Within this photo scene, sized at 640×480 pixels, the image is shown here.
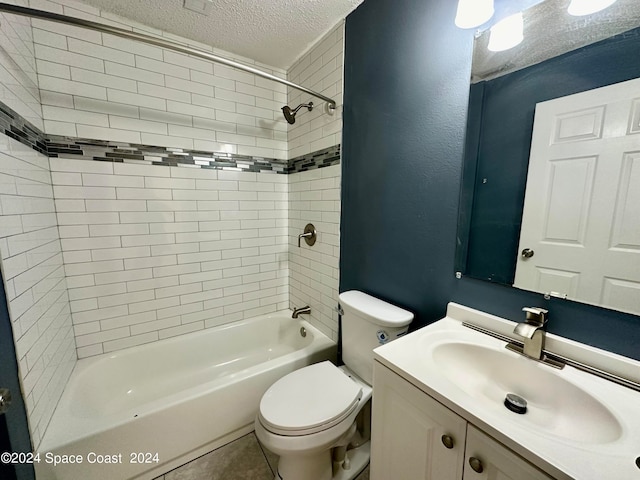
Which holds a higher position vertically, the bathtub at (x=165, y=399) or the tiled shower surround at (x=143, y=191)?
the tiled shower surround at (x=143, y=191)

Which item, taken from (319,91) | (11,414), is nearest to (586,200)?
(319,91)

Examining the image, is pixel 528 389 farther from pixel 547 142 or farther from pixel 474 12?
pixel 474 12

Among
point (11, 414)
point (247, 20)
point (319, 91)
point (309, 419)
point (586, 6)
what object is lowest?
point (309, 419)

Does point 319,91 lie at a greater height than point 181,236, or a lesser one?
greater

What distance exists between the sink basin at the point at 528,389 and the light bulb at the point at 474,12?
1145 mm

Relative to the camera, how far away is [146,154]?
1635 millimetres

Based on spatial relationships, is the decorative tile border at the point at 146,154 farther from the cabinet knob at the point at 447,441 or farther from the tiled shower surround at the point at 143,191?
the cabinet knob at the point at 447,441

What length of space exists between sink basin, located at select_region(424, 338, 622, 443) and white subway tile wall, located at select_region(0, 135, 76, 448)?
4.97 ft

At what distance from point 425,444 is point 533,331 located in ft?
1.53

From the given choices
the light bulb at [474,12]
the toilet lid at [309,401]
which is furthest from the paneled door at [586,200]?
the toilet lid at [309,401]

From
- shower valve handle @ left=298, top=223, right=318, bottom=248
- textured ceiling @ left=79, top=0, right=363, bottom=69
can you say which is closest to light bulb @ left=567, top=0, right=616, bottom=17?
textured ceiling @ left=79, top=0, right=363, bottom=69

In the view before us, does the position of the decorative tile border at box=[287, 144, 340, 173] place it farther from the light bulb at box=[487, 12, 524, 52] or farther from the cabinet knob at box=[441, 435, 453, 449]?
the cabinet knob at box=[441, 435, 453, 449]

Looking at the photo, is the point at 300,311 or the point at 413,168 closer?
the point at 413,168

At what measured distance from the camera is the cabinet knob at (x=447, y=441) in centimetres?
63
